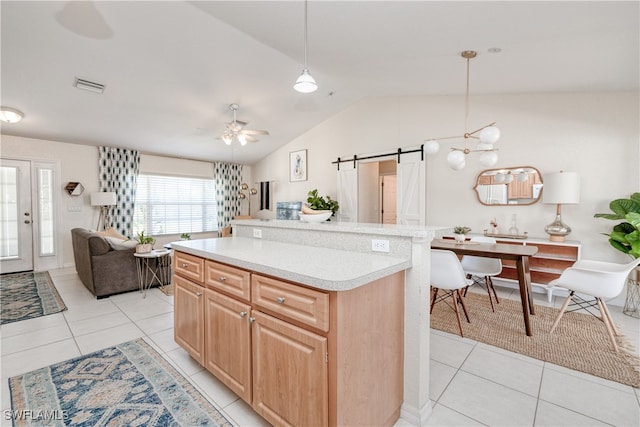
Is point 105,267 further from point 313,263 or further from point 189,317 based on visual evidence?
point 313,263

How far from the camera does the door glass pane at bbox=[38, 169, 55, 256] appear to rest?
5.23 meters

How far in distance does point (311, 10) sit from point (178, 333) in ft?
9.72

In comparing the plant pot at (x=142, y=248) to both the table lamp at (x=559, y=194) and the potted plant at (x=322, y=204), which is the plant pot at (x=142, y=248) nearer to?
the potted plant at (x=322, y=204)

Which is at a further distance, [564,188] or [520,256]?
[564,188]

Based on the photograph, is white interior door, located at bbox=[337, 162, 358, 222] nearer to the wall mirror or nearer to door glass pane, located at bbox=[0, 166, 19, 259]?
the wall mirror

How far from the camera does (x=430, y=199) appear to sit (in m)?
5.00

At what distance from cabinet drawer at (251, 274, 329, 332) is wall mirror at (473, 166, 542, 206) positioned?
4134 mm

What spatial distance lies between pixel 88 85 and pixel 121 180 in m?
2.81

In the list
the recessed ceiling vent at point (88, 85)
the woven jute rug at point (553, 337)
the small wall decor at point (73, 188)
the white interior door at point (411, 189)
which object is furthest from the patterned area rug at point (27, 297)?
the white interior door at point (411, 189)

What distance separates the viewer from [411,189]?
512 cm

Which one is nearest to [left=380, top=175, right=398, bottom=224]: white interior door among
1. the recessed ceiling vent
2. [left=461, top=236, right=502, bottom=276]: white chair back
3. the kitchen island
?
[left=461, top=236, right=502, bottom=276]: white chair back

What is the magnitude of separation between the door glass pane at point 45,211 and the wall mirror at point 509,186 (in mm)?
7605

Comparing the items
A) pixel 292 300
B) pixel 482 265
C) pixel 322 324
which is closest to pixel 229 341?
pixel 292 300

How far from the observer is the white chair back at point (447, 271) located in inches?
102
